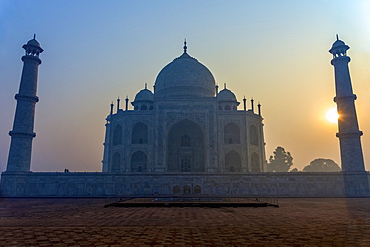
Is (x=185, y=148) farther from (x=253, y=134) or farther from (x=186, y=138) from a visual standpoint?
(x=253, y=134)

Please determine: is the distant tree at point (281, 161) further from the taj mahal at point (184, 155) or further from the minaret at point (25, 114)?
the minaret at point (25, 114)

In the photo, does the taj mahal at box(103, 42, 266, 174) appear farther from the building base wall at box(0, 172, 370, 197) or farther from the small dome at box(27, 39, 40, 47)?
the small dome at box(27, 39, 40, 47)

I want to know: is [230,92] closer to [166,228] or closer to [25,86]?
[25,86]

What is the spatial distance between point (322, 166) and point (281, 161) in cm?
1090

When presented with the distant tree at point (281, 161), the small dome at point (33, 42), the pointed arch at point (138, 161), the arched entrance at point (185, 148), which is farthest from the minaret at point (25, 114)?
the distant tree at point (281, 161)

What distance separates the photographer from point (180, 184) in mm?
21047

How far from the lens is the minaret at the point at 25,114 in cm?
2126

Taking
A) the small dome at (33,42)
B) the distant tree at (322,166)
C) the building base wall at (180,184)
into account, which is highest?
the small dome at (33,42)

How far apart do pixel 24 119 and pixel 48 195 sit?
20.5 ft

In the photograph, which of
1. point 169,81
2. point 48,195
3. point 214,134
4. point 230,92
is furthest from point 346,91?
point 48,195

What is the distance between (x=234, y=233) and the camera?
208 inches

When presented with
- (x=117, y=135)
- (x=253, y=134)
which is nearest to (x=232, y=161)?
(x=253, y=134)

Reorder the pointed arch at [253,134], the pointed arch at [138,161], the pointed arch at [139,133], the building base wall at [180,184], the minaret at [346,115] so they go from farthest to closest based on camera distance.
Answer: the pointed arch at [253,134], the pointed arch at [139,133], the pointed arch at [138,161], the minaret at [346,115], the building base wall at [180,184]

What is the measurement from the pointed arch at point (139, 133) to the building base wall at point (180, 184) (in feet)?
27.2
